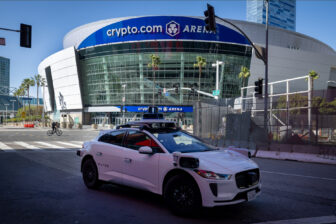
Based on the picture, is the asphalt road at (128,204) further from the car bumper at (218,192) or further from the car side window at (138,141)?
the car side window at (138,141)

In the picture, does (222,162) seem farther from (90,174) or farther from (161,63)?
(161,63)

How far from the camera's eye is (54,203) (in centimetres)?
561

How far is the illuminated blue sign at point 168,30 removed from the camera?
64.9 metres

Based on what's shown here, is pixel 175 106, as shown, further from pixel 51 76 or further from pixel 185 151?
pixel 185 151

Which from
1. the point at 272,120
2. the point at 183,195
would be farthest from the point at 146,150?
the point at 272,120

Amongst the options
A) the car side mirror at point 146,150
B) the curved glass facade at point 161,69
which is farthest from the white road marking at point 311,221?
the curved glass facade at point 161,69

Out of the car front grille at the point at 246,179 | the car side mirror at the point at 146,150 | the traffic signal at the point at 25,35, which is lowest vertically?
the car front grille at the point at 246,179

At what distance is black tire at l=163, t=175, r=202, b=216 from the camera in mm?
4598

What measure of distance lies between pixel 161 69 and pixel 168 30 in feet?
33.5

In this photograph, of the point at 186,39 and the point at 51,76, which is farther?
the point at 51,76

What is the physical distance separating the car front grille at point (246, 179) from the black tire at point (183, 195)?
700mm

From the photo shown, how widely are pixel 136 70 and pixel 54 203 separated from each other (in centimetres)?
6867

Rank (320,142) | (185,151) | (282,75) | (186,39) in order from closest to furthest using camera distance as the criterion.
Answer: (185,151) < (320,142) < (186,39) < (282,75)

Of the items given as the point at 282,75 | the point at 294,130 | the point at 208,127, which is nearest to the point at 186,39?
the point at 282,75
